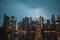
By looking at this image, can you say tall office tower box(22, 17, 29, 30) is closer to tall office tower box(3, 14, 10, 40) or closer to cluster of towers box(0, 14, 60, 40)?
cluster of towers box(0, 14, 60, 40)

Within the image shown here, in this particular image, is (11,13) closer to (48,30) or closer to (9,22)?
(9,22)

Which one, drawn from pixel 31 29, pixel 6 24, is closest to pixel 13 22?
pixel 6 24

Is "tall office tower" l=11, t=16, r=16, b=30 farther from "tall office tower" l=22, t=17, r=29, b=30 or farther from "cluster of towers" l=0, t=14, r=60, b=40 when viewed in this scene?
"tall office tower" l=22, t=17, r=29, b=30

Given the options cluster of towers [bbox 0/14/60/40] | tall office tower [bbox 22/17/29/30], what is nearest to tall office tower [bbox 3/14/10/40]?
cluster of towers [bbox 0/14/60/40]

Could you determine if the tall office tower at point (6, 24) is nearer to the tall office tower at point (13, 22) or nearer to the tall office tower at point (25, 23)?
the tall office tower at point (13, 22)

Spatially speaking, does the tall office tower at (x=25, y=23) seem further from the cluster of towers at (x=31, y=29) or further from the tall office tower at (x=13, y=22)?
the tall office tower at (x=13, y=22)

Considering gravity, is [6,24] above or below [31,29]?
above

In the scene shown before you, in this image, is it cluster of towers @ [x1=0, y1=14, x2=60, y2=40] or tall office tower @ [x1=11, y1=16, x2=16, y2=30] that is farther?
tall office tower @ [x1=11, y1=16, x2=16, y2=30]

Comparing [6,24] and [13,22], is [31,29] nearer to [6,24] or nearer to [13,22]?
[13,22]

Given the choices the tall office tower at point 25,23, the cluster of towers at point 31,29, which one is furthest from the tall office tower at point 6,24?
the tall office tower at point 25,23

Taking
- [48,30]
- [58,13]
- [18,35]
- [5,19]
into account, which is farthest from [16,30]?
[58,13]

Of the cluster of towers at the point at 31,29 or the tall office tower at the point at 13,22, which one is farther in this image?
the tall office tower at the point at 13,22
